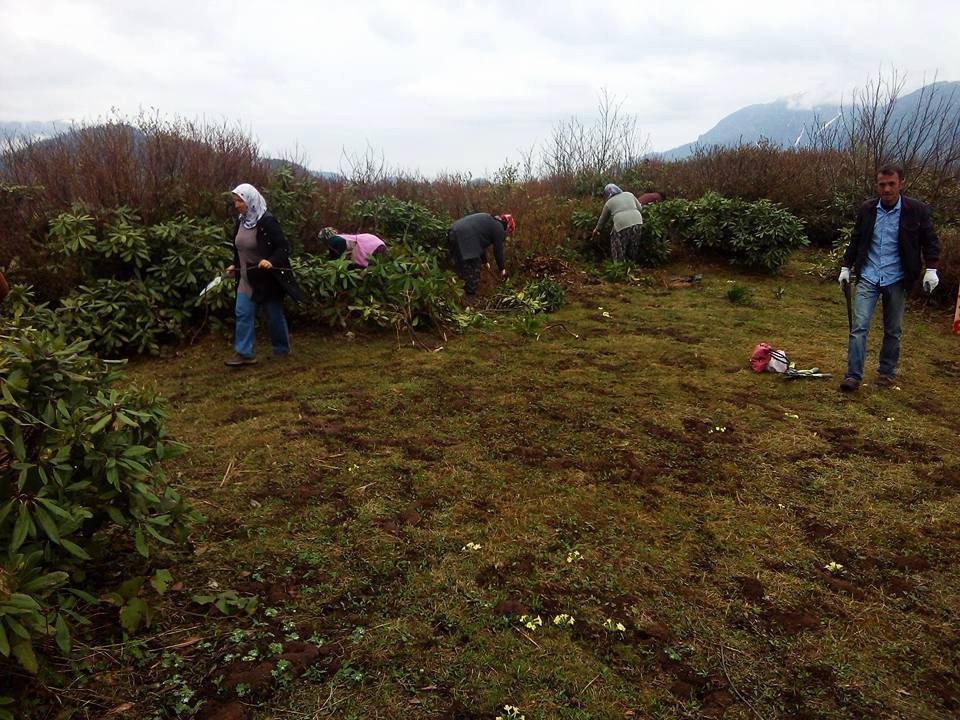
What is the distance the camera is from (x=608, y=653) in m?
2.30

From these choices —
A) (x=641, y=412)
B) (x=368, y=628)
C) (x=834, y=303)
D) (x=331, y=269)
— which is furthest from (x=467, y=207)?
(x=368, y=628)

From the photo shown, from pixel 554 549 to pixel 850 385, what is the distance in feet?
12.5

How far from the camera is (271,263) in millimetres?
5629

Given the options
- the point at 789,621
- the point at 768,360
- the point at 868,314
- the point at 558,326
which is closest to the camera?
the point at 789,621

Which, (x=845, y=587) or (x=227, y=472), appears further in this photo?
(x=227, y=472)

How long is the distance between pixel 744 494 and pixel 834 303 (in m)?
6.88

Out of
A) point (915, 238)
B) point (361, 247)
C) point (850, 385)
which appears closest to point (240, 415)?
point (361, 247)

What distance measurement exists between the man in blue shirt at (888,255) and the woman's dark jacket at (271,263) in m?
5.23

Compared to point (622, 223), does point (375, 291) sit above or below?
below

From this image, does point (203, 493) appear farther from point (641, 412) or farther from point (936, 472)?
point (936, 472)

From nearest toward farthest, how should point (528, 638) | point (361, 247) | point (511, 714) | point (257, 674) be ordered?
point (511, 714) < point (257, 674) < point (528, 638) < point (361, 247)

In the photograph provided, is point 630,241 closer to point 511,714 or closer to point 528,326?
point 528,326

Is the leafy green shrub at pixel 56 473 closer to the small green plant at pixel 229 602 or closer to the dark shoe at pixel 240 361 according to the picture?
the small green plant at pixel 229 602

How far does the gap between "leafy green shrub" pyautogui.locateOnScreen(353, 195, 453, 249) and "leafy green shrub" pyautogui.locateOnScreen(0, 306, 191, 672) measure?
21.7 ft
